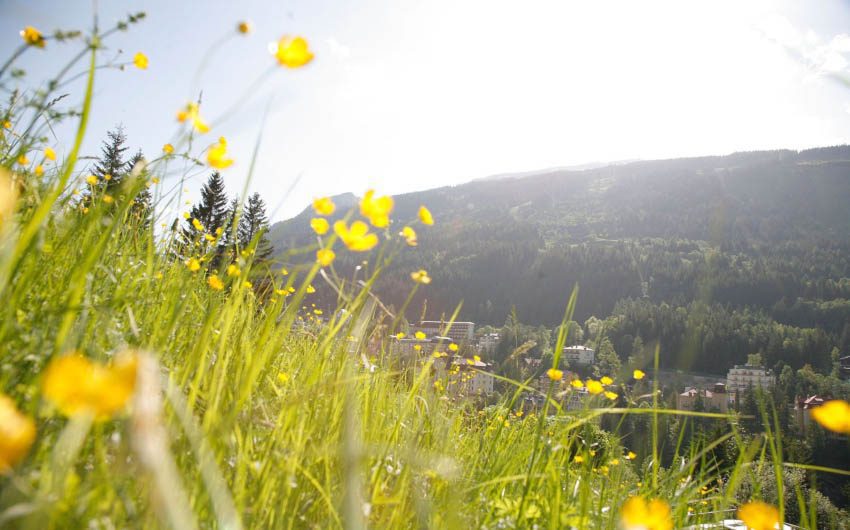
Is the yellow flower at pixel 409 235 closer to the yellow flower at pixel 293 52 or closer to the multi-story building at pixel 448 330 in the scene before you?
the yellow flower at pixel 293 52

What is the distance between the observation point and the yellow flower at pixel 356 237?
3.02 feet

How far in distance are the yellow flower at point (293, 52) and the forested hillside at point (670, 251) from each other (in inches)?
1650

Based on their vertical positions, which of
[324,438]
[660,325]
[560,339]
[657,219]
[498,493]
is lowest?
[660,325]

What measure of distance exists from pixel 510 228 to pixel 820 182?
9871 centimetres

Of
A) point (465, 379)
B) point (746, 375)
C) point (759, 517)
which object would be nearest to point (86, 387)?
point (759, 517)

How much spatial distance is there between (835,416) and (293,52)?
1186 mm

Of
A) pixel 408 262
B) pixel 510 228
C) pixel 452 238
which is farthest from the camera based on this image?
pixel 510 228

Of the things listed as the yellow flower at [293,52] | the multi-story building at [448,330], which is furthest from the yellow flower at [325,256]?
the multi-story building at [448,330]

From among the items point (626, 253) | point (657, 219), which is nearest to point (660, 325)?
point (626, 253)

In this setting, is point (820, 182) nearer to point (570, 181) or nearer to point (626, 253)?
point (570, 181)

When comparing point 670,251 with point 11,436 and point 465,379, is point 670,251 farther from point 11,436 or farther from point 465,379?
point 11,436

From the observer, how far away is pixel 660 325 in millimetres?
79062

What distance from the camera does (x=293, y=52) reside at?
0.87m

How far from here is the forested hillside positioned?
8075cm
